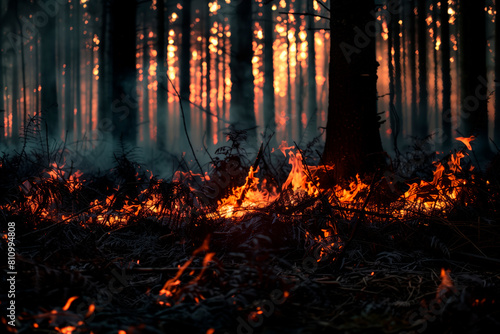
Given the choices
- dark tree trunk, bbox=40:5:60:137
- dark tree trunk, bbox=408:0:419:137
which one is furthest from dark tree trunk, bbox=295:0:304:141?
dark tree trunk, bbox=40:5:60:137

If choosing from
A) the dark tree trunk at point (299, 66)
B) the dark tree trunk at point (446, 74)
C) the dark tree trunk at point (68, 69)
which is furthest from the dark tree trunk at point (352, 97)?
the dark tree trunk at point (68, 69)

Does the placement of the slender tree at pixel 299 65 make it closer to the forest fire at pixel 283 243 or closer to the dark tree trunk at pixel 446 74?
the dark tree trunk at pixel 446 74

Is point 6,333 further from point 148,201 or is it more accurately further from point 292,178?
point 292,178

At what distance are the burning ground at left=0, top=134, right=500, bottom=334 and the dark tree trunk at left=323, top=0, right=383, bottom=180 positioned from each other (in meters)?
0.38

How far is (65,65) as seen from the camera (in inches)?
1157

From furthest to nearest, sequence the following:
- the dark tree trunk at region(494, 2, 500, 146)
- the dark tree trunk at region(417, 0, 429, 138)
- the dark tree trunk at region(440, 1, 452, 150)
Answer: the dark tree trunk at region(417, 0, 429, 138) < the dark tree trunk at region(440, 1, 452, 150) < the dark tree trunk at region(494, 2, 500, 146)

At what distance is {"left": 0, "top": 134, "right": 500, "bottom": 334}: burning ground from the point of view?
124cm

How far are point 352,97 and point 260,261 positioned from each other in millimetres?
2492

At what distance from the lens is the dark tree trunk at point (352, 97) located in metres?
3.35

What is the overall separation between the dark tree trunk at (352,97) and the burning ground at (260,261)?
38cm

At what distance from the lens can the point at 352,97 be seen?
11.2 ft

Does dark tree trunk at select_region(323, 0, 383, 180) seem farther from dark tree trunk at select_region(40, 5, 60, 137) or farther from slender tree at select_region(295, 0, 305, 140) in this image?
slender tree at select_region(295, 0, 305, 140)

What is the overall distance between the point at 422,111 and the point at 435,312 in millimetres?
24202

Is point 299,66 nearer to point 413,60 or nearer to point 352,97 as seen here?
point 413,60
